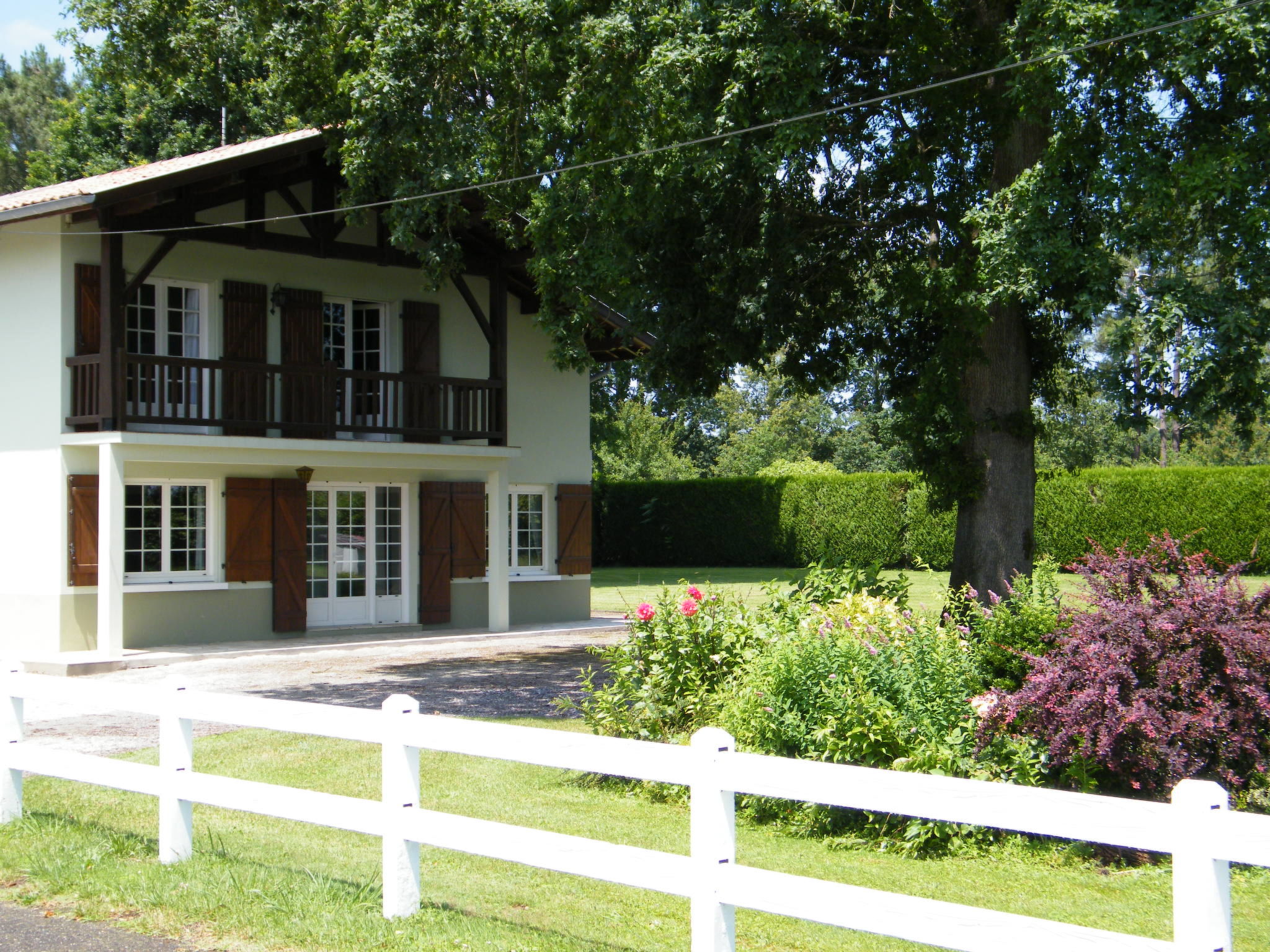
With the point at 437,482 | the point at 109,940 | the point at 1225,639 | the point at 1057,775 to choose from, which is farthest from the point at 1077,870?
the point at 437,482

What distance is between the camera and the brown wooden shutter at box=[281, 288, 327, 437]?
1816 cm

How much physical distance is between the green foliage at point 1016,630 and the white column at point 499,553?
1233 cm

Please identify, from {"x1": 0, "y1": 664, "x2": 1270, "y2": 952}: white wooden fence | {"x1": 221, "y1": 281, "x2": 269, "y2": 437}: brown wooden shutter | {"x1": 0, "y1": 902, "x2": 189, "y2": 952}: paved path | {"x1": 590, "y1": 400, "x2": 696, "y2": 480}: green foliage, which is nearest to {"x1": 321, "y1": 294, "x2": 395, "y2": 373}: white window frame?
{"x1": 221, "y1": 281, "x2": 269, "y2": 437}: brown wooden shutter

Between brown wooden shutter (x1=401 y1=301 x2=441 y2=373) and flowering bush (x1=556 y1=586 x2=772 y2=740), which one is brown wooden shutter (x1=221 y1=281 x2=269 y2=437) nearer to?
brown wooden shutter (x1=401 y1=301 x2=441 y2=373)

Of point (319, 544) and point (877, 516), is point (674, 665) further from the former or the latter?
point (877, 516)

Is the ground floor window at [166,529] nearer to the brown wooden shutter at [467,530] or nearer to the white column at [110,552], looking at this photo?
the white column at [110,552]

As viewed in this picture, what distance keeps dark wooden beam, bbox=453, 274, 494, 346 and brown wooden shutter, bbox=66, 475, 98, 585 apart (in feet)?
20.4

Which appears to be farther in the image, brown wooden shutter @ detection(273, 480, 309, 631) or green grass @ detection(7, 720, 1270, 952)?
brown wooden shutter @ detection(273, 480, 309, 631)

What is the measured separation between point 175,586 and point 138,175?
18.0ft

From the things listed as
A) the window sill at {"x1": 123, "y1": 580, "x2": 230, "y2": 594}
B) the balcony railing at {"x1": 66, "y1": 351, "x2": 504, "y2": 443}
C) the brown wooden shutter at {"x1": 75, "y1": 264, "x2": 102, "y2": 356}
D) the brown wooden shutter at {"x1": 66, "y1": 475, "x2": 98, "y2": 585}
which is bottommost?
the window sill at {"x1": 123, "y1": 580, "x2": 230, "y2": 594}

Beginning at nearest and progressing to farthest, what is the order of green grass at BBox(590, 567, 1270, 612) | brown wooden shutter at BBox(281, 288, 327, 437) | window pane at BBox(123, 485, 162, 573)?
window pane at BBox(123, 485, 162, 573)
brown wooden shutter at BBox(281, 288, 327, 437)
green grass at BBox(590, 567, 1270, 612)

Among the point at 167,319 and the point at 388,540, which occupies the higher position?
the point at 167,319

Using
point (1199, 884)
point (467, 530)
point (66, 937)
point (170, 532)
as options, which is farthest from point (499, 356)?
point (1199, 884)

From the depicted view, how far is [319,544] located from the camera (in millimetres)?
19531
